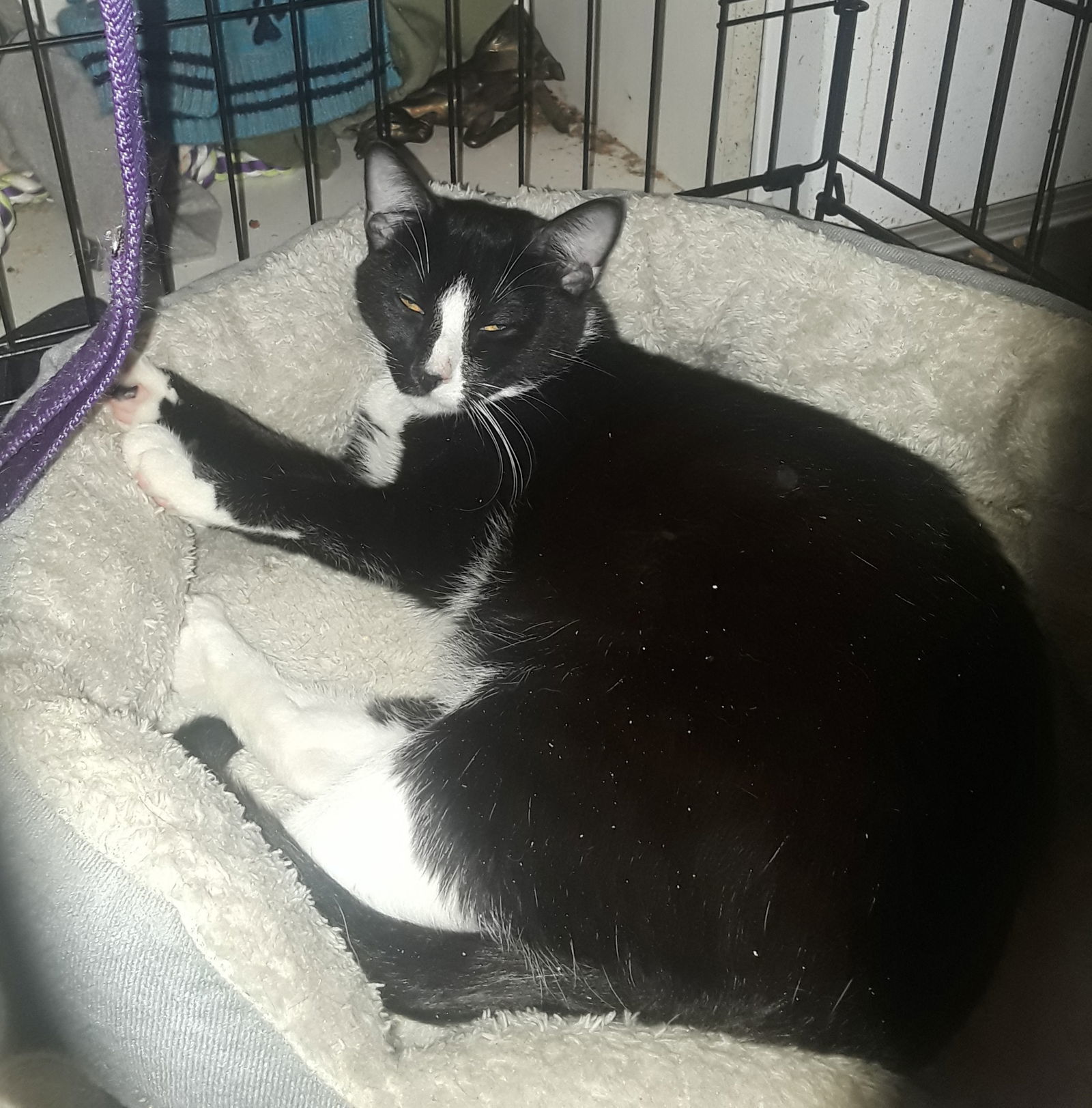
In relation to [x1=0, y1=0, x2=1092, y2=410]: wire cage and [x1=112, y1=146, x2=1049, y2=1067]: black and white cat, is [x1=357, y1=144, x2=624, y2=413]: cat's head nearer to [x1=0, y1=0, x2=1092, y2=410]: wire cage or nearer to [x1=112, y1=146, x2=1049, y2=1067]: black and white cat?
[x1=112, y1=146, x2=1049, y2=1067]: black and white cat

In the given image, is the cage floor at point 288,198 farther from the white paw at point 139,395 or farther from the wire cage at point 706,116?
the white paw at point 139,395

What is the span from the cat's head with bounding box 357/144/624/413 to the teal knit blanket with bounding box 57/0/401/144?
795mm

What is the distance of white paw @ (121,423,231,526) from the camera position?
46.7 inches

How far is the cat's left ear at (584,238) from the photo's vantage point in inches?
51.7

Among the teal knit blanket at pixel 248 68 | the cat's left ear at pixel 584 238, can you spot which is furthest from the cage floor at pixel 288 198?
A: the cat's left ear at pixel 584 238

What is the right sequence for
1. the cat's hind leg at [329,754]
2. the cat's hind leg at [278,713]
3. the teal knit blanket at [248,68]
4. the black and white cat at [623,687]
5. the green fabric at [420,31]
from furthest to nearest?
the green fabric at [420,31] → the teal knit blanket at [248,68] → the cat's hind leg at [278,713] → the cat's hind leg at [329,754] → the black and white cat at [623,687]

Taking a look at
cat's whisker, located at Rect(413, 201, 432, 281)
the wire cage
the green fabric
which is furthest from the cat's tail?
the green fabric

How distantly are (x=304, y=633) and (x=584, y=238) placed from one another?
0.64m

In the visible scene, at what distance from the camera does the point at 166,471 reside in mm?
1188

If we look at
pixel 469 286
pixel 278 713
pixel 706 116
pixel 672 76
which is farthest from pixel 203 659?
A: pixel 672 76

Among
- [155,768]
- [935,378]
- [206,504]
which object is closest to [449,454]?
[206,504]

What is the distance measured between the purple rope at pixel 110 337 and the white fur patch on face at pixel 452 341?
1.35 ft

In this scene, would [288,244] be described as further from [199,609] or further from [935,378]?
[935,378]

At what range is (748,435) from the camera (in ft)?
3.92
